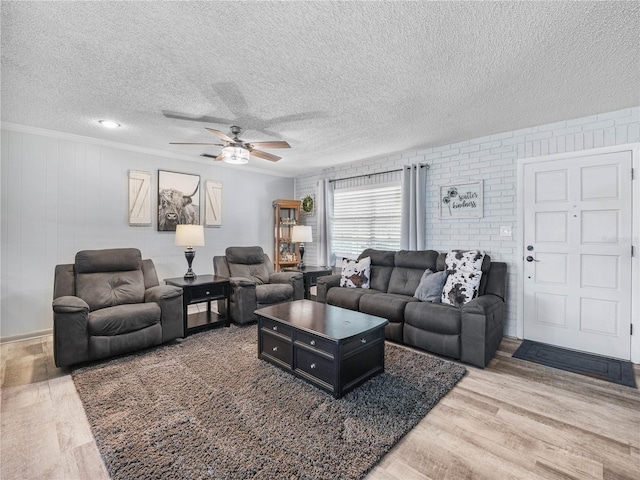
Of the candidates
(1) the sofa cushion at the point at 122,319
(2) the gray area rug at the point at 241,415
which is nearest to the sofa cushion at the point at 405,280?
(2) the gray area rug at the point at 241,415

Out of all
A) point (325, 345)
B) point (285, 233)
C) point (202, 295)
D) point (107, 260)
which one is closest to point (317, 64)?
point (325, 345)

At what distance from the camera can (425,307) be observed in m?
3.17

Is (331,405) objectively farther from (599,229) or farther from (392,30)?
(599,229)

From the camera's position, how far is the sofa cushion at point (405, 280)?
3902 millimetres

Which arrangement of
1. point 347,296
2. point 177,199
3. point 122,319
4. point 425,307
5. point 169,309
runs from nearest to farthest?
point 122,319, point 425,307, point 169,309, point 347,296, point 177,199

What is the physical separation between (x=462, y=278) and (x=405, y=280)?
780mm

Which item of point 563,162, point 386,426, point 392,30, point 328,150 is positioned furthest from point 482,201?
point 386,426

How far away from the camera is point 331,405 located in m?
2.21

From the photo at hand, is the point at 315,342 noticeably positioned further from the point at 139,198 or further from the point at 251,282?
the point at 139,198

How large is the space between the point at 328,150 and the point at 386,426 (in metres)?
3.56

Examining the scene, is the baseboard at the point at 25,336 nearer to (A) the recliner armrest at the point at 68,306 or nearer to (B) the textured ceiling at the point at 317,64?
(A) the recliner armrest at the point at 68,306

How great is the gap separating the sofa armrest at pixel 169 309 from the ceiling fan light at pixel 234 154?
1.58 metres

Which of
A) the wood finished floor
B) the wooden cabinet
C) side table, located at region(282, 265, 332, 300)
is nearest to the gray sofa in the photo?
the wood finished floor

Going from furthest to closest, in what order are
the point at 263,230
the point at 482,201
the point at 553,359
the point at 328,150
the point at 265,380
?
the point at 263,230
the point at 328,150
the point at 482,201
the point at 553,359
the point at 265,380
